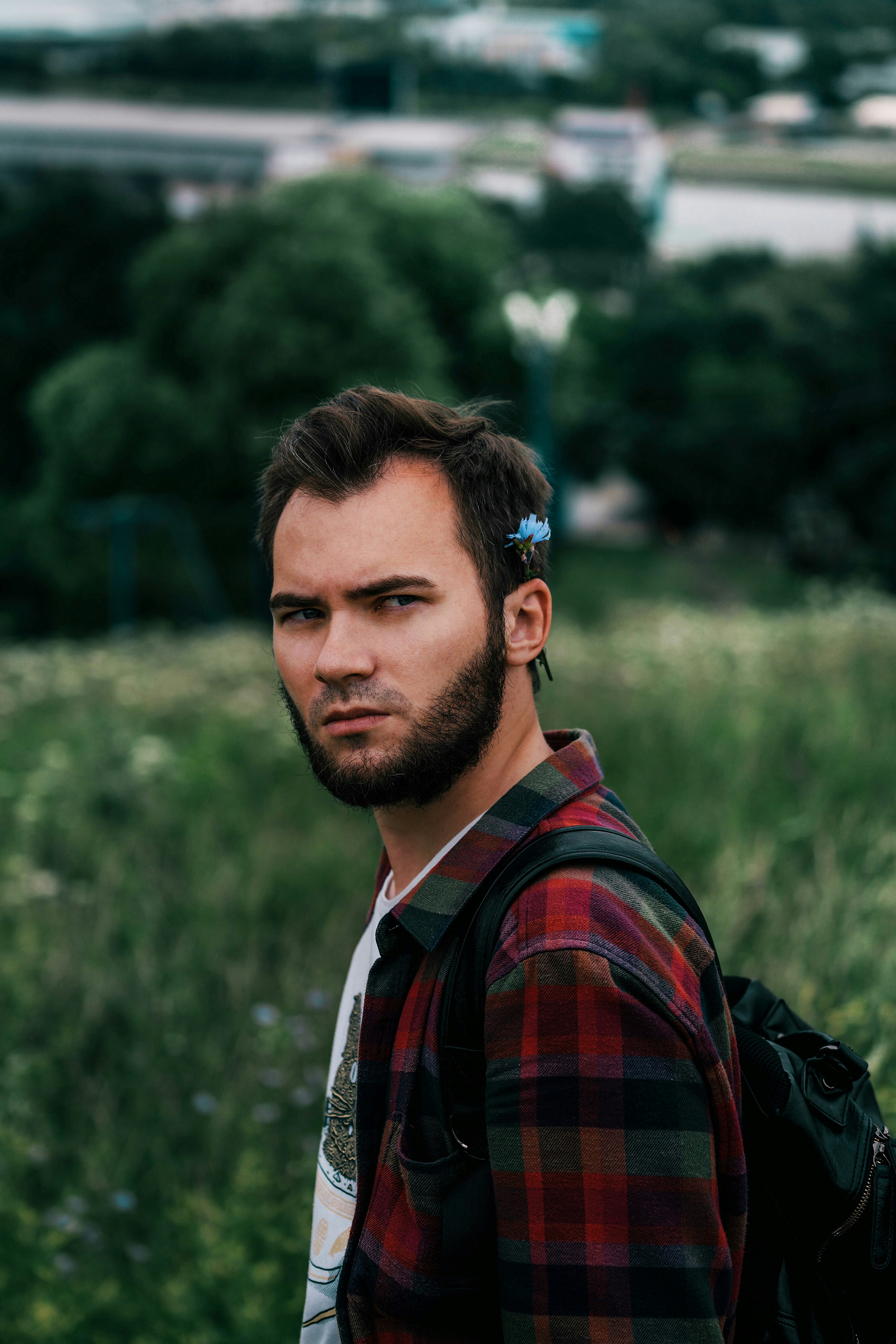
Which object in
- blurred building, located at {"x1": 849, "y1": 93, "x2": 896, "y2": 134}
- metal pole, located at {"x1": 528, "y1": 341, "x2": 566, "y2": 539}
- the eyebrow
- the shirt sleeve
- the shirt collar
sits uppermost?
blurred building, located at {"x1": 849, "y1": 93, "x2": 896, "y2": 134}

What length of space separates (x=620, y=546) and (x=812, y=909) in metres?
34.7

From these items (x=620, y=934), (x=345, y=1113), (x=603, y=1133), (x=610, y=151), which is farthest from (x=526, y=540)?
(x=610, y=151)

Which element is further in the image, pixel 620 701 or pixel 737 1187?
pixel 620 701

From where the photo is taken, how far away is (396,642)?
4.32 feet

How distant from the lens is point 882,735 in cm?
509

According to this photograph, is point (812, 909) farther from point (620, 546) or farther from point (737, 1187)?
point (620, 546)

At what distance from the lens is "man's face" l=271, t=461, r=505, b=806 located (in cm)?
132

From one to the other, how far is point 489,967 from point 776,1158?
434mm

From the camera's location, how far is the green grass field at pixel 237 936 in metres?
2.65

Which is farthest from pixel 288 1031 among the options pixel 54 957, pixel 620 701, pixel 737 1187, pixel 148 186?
pixel 148 186

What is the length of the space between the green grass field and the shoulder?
1.25 m

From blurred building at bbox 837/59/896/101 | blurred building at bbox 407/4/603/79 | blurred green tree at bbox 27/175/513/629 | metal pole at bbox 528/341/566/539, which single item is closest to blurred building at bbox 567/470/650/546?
metal pole at bbox 528/341/566/539

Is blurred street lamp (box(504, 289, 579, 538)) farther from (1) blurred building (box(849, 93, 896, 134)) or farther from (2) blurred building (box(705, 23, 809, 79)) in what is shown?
(2) blurred building (box(705, 23, 809, 79))

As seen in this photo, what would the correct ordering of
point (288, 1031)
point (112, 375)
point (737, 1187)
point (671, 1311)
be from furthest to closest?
1. point (112, 375)
2. point (288, 1031)
3. point (737, 1187)
4. point (671, 1311)
